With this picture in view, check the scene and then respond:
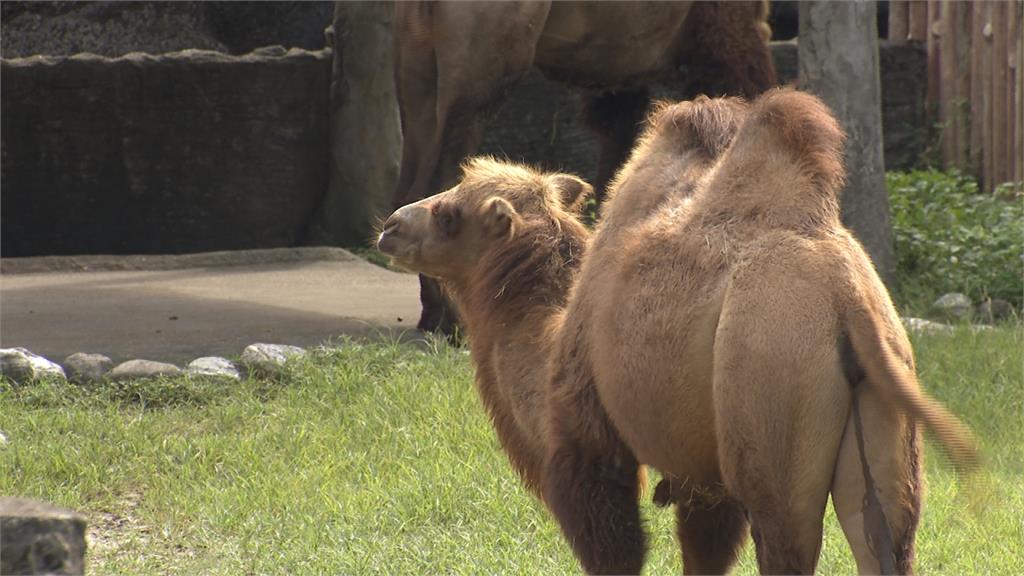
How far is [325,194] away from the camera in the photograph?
39.6 ft

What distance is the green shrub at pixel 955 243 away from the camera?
29.9 feet

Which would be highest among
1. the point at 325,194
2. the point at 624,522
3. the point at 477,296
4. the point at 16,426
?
the point at 477,296

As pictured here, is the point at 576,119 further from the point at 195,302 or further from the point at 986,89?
the point at 195,302

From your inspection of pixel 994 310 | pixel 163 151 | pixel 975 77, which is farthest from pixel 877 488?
pixel 975 77

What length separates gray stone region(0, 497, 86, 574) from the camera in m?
2.63

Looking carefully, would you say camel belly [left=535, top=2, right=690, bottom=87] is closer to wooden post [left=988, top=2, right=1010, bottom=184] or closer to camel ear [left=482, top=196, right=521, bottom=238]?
camel ear [left=482, top=196, right=521, bottom=238]

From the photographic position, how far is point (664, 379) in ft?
10.6

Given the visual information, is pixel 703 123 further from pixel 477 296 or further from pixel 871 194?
pixel 871 194

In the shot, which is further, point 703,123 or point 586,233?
point 586,233

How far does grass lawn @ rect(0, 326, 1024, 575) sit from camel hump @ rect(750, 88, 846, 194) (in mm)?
1149

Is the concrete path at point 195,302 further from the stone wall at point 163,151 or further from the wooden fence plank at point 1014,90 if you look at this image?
the wooden fence plank at point 1014,90

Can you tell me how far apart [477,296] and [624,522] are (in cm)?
93

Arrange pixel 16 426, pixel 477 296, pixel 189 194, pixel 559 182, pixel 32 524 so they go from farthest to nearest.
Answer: pixel 189 194 → pixel 16 426 → pixel 559 182 → pixel 477 296 → pixel 32 524

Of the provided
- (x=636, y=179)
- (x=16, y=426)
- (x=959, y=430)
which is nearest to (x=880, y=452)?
(x=959, y=430)
